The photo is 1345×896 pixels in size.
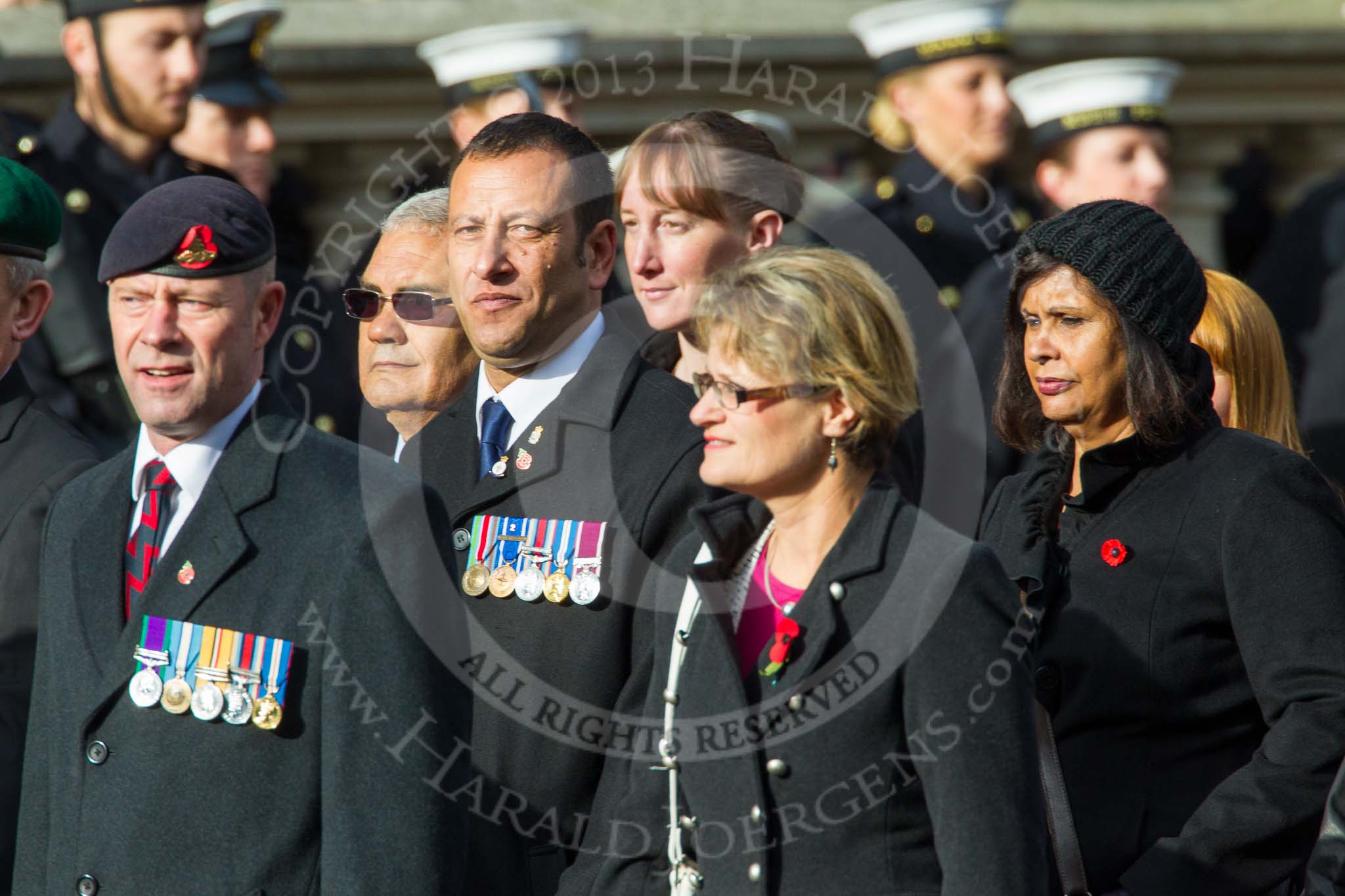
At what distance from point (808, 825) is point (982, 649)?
0.39m

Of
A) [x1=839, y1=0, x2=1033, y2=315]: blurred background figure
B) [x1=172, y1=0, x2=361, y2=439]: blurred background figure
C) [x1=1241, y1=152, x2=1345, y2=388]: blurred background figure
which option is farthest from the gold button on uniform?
[x1=1241, y1=152, x2=1345, y2=388]: blurred background figure

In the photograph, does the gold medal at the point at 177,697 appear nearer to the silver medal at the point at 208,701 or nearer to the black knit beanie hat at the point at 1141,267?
the silver medal at the point at 208,701

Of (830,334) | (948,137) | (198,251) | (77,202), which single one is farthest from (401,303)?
(948,137)

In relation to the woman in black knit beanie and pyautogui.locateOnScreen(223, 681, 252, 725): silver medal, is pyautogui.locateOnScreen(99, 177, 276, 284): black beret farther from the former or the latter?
the woman in black knit beanie

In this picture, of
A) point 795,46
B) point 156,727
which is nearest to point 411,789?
point 156,727

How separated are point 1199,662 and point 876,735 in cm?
87

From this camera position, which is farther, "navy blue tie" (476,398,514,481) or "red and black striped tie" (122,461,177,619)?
"navy blue tie" (476,398,514,481)

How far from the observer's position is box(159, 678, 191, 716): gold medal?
3.02m

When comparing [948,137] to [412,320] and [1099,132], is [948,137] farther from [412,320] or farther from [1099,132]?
[412,320]

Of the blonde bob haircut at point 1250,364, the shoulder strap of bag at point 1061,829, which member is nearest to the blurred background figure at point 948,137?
the blonde bob haircut at point 1250,364

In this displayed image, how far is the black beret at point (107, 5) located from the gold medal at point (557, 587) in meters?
3.60

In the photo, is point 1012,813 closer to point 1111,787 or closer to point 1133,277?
point 1111,787

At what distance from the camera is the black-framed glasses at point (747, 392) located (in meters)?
3.05

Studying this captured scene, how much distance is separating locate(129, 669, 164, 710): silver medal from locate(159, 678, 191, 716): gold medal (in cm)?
1
